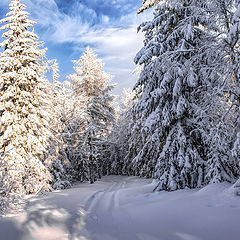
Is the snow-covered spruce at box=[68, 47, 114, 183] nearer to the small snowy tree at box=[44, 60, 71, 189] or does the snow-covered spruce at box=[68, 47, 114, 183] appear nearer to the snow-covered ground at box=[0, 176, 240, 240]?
the small snowy tree at box=[44, 60, 71, 189]

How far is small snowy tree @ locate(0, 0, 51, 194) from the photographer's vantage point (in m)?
12.8

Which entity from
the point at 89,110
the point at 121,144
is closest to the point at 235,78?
the point at 89,110

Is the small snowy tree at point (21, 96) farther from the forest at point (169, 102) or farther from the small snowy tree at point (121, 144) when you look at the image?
the small snowy tree at point (121, 144)

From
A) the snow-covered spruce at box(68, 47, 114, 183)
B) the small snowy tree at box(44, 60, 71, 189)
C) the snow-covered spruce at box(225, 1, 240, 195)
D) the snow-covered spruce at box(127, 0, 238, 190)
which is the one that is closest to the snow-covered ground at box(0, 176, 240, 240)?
the snow-covered spruce at box(225, 1, 240, 195)

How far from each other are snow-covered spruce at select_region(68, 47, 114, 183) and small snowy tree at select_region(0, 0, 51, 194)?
20.9 feet

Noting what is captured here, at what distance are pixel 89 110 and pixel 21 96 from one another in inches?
339

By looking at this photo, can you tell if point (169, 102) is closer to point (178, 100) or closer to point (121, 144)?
point (178, 100)

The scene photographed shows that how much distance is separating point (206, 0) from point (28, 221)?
9.52 metres

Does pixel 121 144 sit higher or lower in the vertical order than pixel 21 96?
lower

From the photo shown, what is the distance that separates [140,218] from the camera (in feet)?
21.8

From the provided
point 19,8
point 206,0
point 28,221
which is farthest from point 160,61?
point 19,8

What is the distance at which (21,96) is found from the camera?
13320 mm

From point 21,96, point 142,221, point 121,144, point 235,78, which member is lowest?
point 142,221

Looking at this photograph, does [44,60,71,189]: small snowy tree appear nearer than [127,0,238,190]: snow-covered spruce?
No
